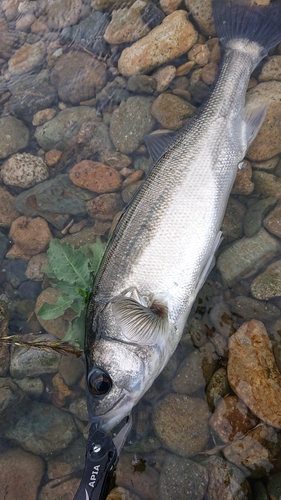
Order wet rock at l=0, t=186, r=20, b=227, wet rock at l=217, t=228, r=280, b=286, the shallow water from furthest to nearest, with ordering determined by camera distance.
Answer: wet rock at l=0, t=186, r=20, b=227
wet rock at l=217, t=228, r=280, b=286
the shallow water

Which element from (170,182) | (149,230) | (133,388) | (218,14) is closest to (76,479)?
(133,388)

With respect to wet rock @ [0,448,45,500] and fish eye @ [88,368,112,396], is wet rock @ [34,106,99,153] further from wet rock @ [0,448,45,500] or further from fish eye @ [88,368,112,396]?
wet rock @ [0,448,45,500]

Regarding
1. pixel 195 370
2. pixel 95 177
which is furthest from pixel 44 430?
pixel 95 177

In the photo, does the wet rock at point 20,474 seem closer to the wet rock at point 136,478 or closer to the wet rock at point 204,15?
the wet rock at point 136,478

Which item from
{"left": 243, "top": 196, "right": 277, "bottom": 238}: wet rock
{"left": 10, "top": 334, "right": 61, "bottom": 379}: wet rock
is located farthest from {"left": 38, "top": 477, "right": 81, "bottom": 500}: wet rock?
{"left": 243, "top": 196, "right": 277, "bottom": 238}: wet rock

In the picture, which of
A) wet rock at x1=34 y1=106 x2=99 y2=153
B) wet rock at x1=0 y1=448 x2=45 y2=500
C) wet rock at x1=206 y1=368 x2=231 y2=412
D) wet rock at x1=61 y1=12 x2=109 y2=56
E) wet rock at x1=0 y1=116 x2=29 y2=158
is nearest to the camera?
wet rock at x1=206 y1=368 x2=231 y2=412

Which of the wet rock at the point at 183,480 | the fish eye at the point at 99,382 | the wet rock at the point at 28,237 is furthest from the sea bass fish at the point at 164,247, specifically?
the wet rock at the point at 28,237
